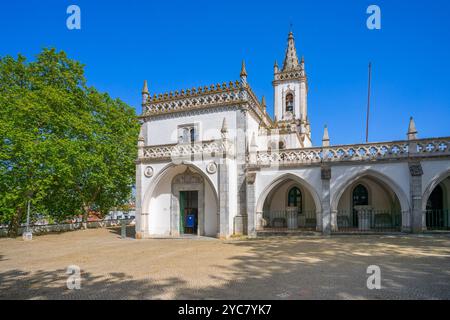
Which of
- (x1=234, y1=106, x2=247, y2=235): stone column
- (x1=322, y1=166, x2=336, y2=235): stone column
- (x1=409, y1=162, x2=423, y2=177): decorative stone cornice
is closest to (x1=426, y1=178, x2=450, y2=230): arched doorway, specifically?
(x1=409, y1=162, x2=423, y2=177): decorative stone cornice

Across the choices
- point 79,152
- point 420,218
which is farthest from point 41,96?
point 420,218

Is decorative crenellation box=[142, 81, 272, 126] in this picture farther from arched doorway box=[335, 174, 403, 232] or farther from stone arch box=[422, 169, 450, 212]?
stone arch box=[422, 169, 450, 212]

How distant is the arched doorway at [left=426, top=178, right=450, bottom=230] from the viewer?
1594cm

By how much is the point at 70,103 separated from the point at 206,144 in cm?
1194

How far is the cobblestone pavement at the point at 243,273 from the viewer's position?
596 cm

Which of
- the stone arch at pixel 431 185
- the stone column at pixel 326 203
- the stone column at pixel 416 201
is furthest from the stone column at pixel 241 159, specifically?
the stone arch at pixel 431 185

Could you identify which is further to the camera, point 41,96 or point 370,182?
point 41,96

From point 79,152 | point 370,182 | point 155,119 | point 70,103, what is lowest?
point 370,182

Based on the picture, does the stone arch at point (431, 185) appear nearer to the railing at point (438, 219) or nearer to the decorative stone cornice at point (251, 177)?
the railing at point (438, 219)

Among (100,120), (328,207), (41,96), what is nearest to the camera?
(328,207)

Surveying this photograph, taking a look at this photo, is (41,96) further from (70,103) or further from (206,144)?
(206,144)

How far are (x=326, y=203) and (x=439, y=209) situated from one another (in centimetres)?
657

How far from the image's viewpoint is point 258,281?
6.85 metres
